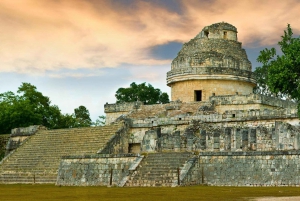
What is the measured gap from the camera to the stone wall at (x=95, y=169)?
2456 cm

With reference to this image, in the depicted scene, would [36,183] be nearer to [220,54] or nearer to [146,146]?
[146,146]

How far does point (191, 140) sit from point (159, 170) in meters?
2.72

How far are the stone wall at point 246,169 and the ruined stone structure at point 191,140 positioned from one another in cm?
4

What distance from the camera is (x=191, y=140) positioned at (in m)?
24.7

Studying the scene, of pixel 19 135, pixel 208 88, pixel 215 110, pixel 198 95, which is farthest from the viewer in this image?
pixel 198 95

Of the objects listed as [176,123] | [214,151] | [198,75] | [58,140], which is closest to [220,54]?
[198,75]

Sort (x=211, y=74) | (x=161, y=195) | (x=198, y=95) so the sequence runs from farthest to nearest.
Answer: (x=198, y=95) → (x=211, y=74) → (x=161, y=195)

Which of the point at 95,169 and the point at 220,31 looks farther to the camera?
the point at 220,31

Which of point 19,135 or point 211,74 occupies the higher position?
point 211,74

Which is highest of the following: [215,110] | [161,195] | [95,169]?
[215,110]

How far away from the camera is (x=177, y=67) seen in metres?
41.0

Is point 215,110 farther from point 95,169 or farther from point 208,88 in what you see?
point 95,169

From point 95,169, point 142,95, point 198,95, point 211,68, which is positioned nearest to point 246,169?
point 95,169

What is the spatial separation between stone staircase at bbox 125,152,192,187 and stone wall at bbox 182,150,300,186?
2.13 ft
